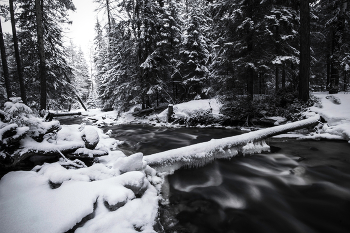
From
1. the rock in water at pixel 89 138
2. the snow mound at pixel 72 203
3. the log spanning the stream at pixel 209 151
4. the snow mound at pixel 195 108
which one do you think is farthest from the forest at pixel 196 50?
the snow mound at pixel 72 203

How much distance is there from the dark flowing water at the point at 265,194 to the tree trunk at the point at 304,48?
4.46 m

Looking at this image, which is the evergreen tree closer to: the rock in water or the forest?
the forest

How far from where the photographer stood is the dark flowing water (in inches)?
115

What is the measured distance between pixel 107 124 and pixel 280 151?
13645 mm

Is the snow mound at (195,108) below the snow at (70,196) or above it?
above

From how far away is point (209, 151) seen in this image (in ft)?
15.6

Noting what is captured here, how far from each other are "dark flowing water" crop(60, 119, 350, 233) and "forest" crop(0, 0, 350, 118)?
5697 mm

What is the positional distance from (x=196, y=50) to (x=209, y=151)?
12.6 m

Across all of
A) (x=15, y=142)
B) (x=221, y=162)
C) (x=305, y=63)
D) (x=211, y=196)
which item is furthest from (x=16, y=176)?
(x=305, y=63)

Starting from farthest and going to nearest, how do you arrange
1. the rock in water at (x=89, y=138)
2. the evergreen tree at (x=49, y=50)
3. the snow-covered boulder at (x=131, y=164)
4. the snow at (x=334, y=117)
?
the evergreen tree at (x=49, y=50) < the snow at (x=334, y=117) < the rock in water at (x=89, y=138) < the snow-covered boulder at (x=131, y=164)

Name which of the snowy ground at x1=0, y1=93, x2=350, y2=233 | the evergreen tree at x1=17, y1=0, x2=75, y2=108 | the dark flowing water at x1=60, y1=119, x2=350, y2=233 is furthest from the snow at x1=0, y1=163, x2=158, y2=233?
the evergreen tree at x1=17, y1=0, x2=75, y2=108

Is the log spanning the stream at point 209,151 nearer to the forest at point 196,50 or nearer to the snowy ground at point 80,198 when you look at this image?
the snowy ground at point 80,198

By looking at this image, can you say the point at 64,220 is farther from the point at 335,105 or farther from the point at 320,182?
the point at 335,105

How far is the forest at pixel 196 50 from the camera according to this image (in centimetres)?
1058
